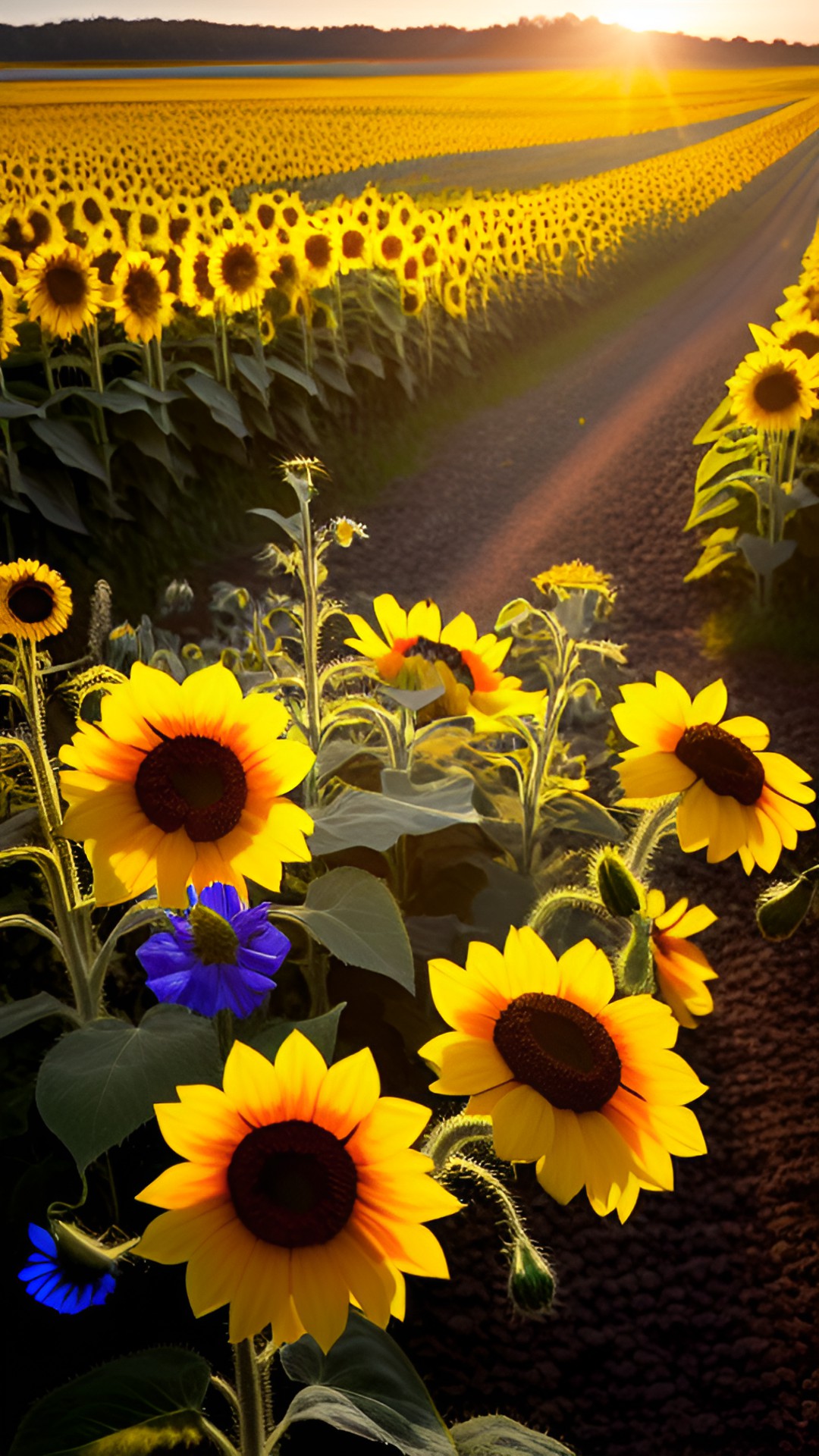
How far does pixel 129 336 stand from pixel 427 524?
1994 millimetres

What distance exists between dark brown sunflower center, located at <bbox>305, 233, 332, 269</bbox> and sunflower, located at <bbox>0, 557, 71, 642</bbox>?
434 cm

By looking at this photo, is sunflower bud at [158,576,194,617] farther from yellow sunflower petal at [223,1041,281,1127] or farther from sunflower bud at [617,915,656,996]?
yellow sunflower petal at [223,1041,281,1127]

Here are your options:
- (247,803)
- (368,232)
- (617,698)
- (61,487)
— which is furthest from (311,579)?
(368,232)

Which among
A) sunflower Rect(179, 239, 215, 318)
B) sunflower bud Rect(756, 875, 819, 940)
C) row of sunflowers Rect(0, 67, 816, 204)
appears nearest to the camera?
sunflower bud Rect(756, 875, 819, 940)

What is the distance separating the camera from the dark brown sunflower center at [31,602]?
→ 4.69 ft

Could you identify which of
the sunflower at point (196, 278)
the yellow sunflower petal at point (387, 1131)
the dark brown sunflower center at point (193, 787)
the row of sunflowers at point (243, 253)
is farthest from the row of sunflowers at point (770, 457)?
the yellow sunflower petal at point (387, 1131)

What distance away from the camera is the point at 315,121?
18.4 meters

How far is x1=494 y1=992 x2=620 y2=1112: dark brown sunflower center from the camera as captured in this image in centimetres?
91

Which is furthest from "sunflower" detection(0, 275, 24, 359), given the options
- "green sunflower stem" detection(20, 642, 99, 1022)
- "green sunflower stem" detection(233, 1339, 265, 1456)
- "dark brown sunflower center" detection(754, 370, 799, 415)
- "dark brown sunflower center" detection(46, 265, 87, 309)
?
"green sunflower stem" detection(233, 1339, 265, 1456)

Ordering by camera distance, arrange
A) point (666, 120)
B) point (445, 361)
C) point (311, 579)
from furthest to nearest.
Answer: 1. point (666, 120)
2. point (445, 361)
3. point (311, 579)

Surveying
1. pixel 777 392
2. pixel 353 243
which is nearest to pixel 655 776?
pixel 777 392

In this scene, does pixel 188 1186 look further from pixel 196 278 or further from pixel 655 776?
pixel 196 278

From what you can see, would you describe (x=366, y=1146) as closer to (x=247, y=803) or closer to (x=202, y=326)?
(x=247, y=803)

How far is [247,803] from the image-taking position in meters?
1.03
